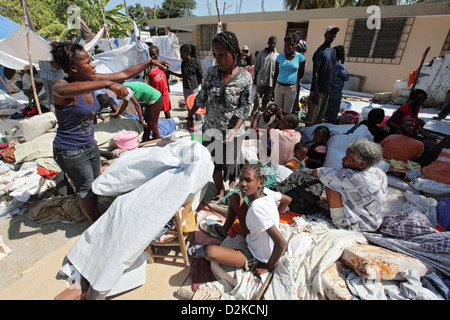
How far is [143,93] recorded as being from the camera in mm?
3961

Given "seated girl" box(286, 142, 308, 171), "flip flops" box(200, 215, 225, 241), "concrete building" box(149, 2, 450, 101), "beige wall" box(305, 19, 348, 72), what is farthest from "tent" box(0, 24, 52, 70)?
"beige wall" box(305, 19, 348, 72)

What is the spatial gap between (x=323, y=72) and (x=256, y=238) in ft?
11.7

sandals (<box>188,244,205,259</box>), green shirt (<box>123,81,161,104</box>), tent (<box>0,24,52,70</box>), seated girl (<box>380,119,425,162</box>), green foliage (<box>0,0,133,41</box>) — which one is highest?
green foliage (<box>0,0,133,41</box>)

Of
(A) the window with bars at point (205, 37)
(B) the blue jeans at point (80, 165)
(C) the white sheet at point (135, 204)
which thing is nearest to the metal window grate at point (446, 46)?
(A) the window with bars at point (205, 37)

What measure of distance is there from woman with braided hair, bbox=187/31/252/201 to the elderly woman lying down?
3.47 ft

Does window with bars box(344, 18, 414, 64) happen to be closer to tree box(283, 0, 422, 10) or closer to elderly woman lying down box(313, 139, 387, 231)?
tree box(283, 0, 422, 10)

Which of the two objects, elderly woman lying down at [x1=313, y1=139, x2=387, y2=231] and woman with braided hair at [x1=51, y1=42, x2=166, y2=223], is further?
elderly woman lying down at [x1=313, y1=139, x2=387, y2=231]

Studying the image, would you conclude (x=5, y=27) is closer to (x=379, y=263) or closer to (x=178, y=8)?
(x=379, y=263)

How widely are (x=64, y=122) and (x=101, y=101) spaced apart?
3.10 meters

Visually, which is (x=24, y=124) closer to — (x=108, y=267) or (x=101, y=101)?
(x=101, y=101)

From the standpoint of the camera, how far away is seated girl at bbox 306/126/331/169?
338 cm

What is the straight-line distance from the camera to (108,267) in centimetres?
163

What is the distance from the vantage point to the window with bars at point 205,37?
12.9 m
